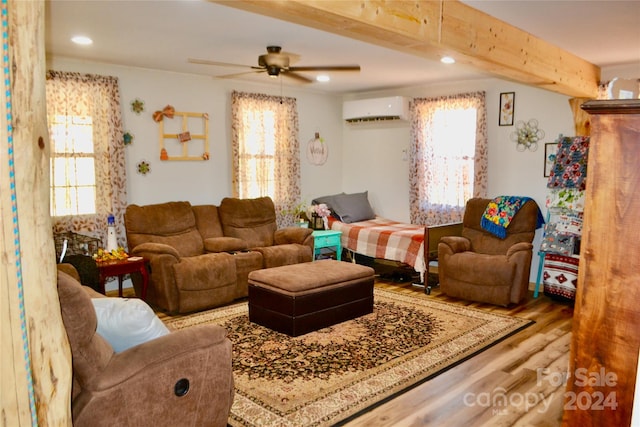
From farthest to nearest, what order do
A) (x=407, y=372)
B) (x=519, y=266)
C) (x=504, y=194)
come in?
1. (x=504, y=194)
2. (x=519, y=266)
3. (x=407, y=372)

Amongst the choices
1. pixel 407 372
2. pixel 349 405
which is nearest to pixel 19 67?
pixel 349 405

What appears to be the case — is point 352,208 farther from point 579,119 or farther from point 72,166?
point 72,166

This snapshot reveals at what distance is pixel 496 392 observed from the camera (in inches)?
117

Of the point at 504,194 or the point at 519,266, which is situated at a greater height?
the point at 504,194

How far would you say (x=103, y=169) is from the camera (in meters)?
5.04

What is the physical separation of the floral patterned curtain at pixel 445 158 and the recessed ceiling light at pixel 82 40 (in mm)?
3934

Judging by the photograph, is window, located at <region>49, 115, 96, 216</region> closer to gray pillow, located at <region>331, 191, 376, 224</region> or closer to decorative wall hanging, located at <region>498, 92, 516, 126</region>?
gray pillow, located at <region>331, 191, 376, 224</region>

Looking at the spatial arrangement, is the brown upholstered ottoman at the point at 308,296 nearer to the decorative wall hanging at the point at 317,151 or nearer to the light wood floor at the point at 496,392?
the light wood floor at the point at 496,392

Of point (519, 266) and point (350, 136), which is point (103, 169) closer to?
point (350, 136)

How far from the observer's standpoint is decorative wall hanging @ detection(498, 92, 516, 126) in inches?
223

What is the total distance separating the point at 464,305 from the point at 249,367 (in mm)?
2414

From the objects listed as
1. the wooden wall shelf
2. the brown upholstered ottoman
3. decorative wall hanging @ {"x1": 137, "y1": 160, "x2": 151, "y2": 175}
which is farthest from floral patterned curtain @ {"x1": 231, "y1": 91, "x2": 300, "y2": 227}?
the brown upholstered ottoman

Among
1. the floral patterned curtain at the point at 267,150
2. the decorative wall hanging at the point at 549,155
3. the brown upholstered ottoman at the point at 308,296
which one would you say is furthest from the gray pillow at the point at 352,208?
the decorative wall hanging at the point at 549,155

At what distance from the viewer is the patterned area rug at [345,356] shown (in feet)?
9.18
